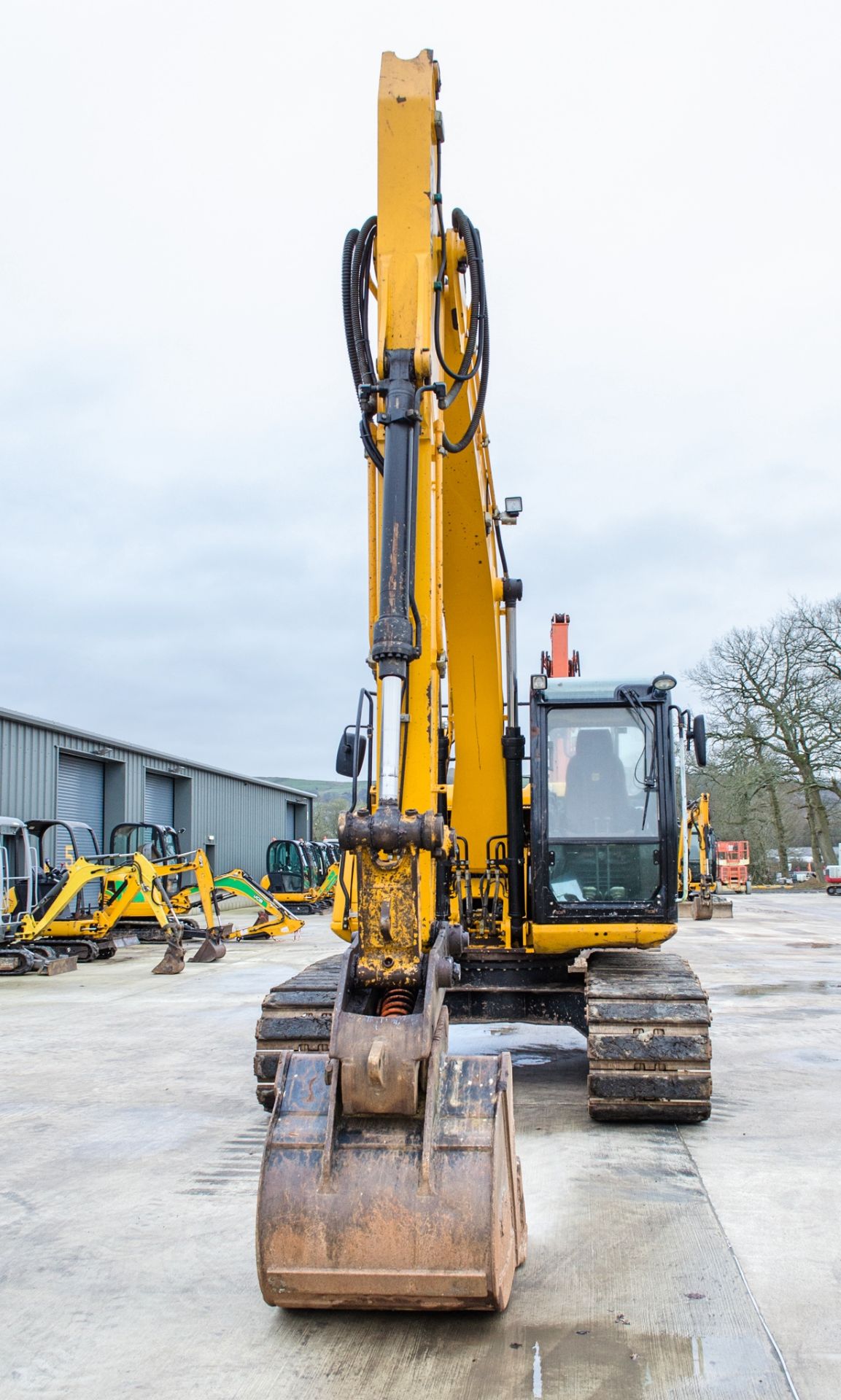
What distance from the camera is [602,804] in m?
7.32

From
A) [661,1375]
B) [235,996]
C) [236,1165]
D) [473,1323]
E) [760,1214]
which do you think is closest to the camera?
[661,1375]

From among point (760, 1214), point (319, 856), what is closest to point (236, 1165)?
point (760, 1214)

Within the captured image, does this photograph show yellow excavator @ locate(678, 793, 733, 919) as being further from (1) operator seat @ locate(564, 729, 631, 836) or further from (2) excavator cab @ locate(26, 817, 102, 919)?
(1) operator seat @ locate(564, 729, 631, 836)

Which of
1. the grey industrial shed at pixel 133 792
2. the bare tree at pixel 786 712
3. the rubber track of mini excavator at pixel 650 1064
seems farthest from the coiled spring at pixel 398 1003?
the bare tree at pixel 786 712

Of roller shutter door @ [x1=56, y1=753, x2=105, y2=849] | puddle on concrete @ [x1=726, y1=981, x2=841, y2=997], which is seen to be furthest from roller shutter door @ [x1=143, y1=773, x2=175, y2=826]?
puddle on concrete @ [x1=726, y1=981, x2=841, y2=997]

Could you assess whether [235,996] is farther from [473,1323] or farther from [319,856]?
[319,856]

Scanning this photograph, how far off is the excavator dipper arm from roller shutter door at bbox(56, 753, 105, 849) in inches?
852

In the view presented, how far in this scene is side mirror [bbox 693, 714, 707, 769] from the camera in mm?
7014

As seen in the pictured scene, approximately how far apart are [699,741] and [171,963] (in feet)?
35.1

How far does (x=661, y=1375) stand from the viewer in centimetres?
334

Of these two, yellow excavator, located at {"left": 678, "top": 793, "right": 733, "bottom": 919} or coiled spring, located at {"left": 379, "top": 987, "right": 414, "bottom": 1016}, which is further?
yellow excavator, located at {"left": 678, "top": 793, "right": 733, "bottom": 919}

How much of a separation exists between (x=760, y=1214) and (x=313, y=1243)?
7.48ft

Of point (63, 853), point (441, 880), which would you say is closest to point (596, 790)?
point (441, 880)

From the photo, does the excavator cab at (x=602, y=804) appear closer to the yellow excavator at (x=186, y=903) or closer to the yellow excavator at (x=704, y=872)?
the yellow excavator at (x=186, y=903)
